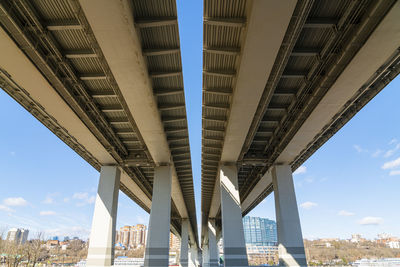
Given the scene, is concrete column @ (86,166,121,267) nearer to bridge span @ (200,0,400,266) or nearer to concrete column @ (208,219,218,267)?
bridge span @ (200,0,400,266)

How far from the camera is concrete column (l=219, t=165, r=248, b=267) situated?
17438mm

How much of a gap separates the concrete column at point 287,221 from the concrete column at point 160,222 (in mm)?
8532

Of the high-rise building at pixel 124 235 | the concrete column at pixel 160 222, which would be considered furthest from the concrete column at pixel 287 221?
the high-rise building at pixel 124 235

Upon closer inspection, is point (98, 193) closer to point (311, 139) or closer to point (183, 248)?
point (311, 139)

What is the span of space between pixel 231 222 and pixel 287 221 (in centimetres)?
410

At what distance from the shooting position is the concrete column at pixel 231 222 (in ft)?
57.2


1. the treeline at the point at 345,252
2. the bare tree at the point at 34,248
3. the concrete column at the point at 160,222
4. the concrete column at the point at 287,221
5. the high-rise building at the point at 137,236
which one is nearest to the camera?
the concrete column at the point at 287,221

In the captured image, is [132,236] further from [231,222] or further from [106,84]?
[106,84]

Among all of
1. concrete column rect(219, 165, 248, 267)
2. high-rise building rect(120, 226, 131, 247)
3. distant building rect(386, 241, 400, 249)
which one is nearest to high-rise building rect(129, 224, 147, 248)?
high-rise building rect(120, 226, 131, 247)

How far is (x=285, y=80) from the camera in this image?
13.3 m

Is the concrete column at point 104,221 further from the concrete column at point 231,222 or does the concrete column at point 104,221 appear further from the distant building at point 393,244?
the distant building at point 393,244

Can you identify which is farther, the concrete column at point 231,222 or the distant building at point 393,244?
the distant building at point 393,244

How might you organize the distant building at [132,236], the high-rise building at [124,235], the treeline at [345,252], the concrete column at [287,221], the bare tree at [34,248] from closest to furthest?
the concrete column at [287,221]
the bare tree at [34,248]
the treeline at [345,252]
the distant building at [132,236]
the high-rise building at [124,235]

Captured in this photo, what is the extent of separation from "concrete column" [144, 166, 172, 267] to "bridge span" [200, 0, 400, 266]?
13.8 feet
